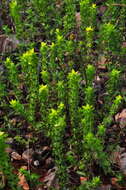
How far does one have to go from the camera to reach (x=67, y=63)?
13.6 ft

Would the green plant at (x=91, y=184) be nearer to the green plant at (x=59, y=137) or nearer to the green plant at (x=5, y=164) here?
the green plant at (x=59, y=137)

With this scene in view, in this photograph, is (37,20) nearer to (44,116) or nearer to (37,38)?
(37,38)

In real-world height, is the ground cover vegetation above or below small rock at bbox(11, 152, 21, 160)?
above

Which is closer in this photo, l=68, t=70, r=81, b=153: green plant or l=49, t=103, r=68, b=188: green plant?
l=49, t=103, r=68, b=188: green plant

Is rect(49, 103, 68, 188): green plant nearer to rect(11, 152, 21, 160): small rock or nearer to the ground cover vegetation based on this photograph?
the ground cover vegetation

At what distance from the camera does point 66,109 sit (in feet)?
12.1

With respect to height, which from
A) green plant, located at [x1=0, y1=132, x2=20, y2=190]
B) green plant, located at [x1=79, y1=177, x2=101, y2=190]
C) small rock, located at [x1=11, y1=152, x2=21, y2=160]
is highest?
green plant, located at [x1=0, y1=132, x2=20, y2=190]

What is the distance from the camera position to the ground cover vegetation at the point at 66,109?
10.4 ft

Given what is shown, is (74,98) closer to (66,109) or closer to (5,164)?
(66,109)

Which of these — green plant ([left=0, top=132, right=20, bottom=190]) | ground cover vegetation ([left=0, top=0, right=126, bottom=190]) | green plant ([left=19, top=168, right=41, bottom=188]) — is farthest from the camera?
ground cover vegetation ([left=0, top=0, right=126, bottom=190])

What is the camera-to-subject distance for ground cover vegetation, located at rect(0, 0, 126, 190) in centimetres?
317

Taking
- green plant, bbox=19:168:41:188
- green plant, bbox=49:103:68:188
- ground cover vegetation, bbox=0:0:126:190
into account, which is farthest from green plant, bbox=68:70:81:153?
green plant, bbox=19:168:41:188

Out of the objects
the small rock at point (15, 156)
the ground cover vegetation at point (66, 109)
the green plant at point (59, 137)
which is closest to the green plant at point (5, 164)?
the ground cover vegetation at point (66, 109)

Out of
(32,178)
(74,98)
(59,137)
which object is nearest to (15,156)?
(32,178)
